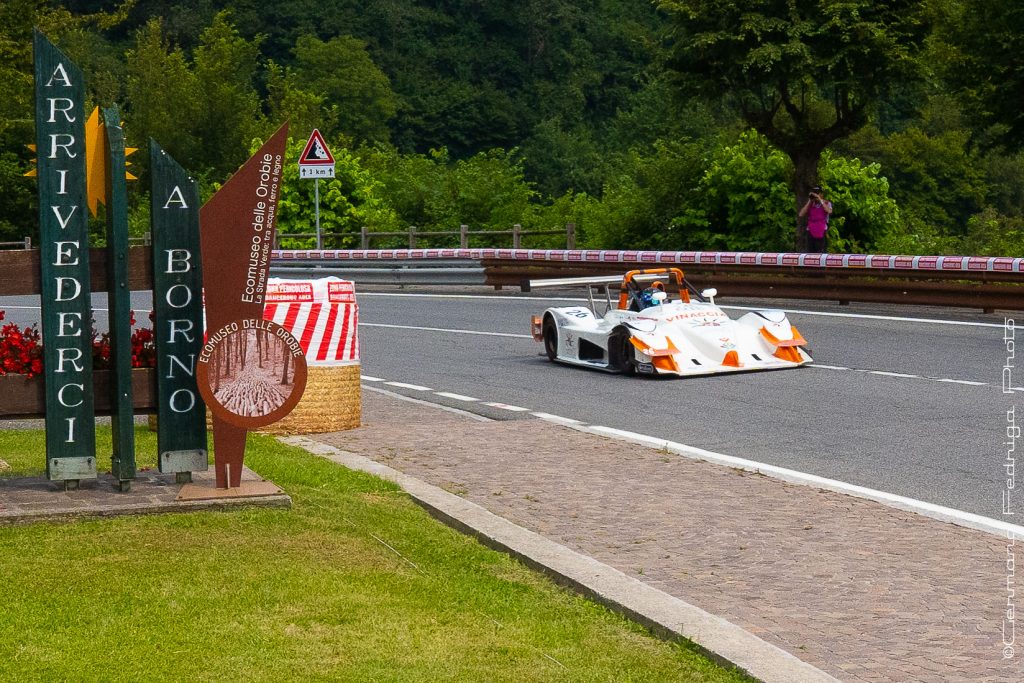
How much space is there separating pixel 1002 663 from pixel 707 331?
33.2ft

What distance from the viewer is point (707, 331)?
1545 centimetres

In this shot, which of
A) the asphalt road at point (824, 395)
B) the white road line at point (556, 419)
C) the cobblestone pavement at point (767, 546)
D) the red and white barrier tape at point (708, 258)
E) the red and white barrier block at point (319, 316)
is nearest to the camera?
the cobblestone pavement at point (767, 546)

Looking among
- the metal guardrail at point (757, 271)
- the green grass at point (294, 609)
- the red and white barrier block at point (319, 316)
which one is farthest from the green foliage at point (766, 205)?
the green grass at point (294, 609)

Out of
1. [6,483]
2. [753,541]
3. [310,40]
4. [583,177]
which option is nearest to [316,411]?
[6,483]

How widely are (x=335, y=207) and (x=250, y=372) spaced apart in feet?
114

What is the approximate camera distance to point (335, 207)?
42188mm

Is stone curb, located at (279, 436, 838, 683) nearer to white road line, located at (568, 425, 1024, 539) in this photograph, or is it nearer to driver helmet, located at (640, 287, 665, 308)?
white road line, located at (568, 425, 1024, 539)

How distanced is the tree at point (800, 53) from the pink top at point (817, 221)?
1.30 meters

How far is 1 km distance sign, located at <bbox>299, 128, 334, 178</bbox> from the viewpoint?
2872 cm

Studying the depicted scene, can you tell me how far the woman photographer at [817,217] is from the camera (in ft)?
85.3

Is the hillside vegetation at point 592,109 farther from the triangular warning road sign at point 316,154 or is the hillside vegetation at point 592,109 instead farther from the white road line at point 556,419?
the white road line at point 556,419

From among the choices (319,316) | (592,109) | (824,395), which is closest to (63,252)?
(319,316)

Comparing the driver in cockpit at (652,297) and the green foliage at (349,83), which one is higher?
the green foliage at (349,83)

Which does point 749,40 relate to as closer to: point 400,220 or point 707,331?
point 707,331
